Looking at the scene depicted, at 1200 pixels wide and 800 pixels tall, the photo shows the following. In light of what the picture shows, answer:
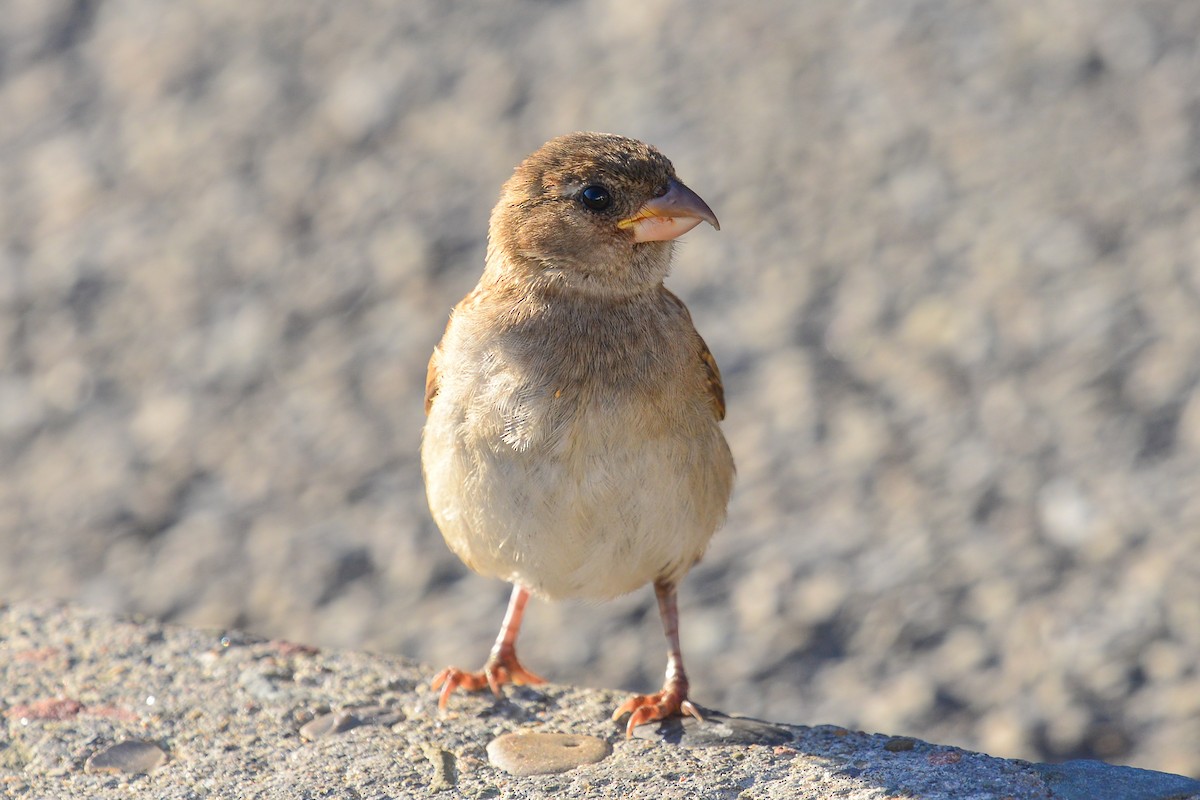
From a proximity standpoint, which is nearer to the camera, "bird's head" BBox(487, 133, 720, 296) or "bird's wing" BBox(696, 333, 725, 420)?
"bird's head" BBox(487, 133, 720, 296)

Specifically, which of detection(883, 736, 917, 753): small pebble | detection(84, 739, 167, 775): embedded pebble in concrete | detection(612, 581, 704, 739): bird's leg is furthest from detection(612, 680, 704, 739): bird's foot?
detection(84, 739, 167, 775): embedded pebble in concrete

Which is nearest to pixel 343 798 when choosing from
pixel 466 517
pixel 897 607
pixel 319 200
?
pixel 466 517

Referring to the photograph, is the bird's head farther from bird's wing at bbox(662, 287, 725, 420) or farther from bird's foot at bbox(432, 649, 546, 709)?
bird's foot at bbox(432, 649, 546, 709)

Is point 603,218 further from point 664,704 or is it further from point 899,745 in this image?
point 899,745

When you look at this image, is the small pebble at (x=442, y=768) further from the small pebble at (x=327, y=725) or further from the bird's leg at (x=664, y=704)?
the bird's leg at (x=664, y=704)

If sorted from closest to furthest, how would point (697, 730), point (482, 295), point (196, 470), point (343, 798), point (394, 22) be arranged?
point (343, 798) → point (697, 730) → point (482, 295) → point (196, 470) → point (394, 22)

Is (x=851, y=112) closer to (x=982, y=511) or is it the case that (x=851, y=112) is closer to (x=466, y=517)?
(x=982, y=511)
